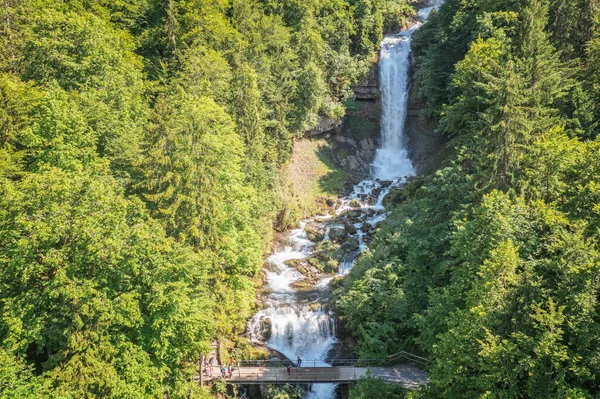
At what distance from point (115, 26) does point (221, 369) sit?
33764mm

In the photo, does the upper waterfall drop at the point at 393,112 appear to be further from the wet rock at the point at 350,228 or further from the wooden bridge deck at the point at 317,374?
the wooden bridge deck at the point at 317,374

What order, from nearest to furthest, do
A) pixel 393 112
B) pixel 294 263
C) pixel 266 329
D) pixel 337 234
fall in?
pixel 266 329 → pixel 294 263 → pixel 337 234 → pixel 393 112

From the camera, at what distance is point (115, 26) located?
41.4m

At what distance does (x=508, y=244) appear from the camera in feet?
56.2

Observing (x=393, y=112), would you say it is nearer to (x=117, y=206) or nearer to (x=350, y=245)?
(x=350, y=245)

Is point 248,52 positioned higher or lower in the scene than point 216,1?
lower

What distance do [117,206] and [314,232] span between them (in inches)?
980

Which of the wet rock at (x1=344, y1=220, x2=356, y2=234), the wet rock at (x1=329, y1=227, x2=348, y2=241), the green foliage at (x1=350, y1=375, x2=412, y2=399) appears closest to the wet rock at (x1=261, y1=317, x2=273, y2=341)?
the green foliage at (x1=350, y1=375, x2=412, y2=399)

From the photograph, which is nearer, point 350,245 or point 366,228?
point 350,245

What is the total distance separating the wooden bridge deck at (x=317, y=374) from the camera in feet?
81.6

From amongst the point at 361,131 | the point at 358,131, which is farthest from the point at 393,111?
the point at 358,131

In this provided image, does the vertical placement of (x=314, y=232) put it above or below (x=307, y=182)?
below

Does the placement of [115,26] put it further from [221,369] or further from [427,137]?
[427,137]

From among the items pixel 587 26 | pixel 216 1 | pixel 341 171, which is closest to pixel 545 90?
pixel 587 26
